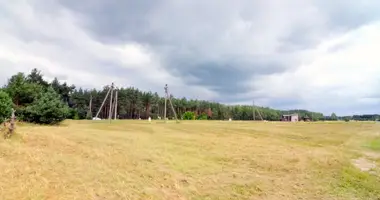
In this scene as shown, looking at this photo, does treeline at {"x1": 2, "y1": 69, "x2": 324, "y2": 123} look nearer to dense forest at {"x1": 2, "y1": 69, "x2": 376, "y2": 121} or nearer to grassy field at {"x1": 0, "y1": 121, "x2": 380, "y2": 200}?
dense forest at {"x1": 2, "y1": 69, "x2": 376, "y2": 121}

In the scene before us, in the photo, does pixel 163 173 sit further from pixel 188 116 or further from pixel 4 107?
pixel 188 116

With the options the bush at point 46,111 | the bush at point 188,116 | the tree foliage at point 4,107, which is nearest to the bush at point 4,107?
the tree foliage at point 4,107

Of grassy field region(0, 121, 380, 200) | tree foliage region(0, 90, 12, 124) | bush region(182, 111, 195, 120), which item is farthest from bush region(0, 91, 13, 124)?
bush region(182, 111, 195, 120)

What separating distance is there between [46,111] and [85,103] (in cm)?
7676

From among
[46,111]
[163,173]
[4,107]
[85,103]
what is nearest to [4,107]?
[4,107]

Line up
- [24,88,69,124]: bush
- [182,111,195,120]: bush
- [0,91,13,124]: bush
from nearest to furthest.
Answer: [0,91,13,124]: bush, [24,88,69,124]: bush, [182,111,195,120]: bush

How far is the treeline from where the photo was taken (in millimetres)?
36812

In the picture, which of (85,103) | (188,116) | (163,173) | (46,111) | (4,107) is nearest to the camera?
(163,173)

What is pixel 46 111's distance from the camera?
3553 centimetres

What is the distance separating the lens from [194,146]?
2241 centimetres

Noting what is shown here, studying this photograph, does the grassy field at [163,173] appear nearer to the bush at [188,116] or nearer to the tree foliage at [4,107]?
the tree foliage at [4,107]

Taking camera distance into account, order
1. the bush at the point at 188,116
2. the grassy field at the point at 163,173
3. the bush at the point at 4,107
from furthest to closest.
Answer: the bush at the point at 188,116
the bush at the point at 4,107
the grassy field at the point at 163,173

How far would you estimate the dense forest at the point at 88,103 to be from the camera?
125 feet

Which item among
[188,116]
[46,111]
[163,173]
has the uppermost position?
[188,116]
